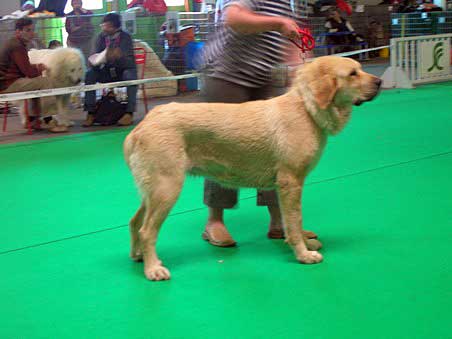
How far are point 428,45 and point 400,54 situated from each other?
0.59m

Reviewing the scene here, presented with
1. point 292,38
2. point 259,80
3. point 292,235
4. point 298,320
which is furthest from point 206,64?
point 298,320

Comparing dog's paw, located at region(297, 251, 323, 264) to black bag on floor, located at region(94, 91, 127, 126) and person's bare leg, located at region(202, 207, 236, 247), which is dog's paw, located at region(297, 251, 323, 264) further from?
black bag on floor, located at region(94, 91, 127, 126)

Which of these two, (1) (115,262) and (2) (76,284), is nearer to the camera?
(2) (76,284)

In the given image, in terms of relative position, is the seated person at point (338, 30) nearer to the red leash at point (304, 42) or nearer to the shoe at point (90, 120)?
the shoe at point (90, 120)

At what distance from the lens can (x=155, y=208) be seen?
3041mm

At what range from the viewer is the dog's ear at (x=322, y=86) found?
3074 mm

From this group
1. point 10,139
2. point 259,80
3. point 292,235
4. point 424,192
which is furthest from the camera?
point 10,139

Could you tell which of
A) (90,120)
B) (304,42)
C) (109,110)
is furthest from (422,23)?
(304,42)

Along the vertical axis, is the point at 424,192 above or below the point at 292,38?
below

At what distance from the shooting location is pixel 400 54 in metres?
9.96

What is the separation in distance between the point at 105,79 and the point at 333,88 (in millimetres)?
5605

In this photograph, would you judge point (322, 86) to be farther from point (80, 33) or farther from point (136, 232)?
point (80, 33)

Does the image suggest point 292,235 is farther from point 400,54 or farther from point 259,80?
point 400,54

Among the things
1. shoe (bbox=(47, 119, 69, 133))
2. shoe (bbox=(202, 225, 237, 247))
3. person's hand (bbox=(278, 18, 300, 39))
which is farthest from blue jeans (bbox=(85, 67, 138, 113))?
person's hand (bbox=(278, 18, 300, 39))
